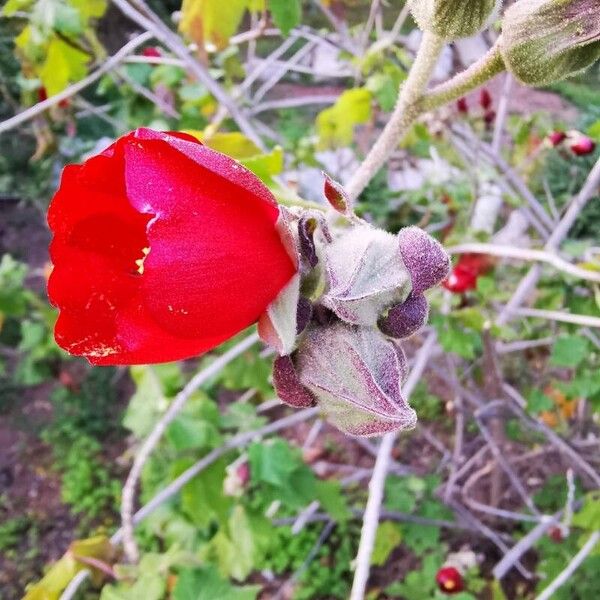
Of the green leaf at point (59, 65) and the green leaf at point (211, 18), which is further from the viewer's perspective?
the green leaf at point (59, 65)

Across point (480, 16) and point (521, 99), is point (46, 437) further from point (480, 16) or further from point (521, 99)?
point (521, 99)

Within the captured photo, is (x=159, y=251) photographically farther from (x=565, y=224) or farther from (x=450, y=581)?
(x=450, y=581)

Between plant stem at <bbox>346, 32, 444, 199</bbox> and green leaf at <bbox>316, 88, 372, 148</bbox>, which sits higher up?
plant stem at <bbox>346, 32, 444, 199</bbox>

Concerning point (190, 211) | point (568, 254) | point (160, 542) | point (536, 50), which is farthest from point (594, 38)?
point (160, 542)

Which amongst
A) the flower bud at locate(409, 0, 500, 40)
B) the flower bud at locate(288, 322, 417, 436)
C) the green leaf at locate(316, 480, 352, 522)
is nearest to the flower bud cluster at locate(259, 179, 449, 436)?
the flower bud at locate(288, 322, 417, 436)

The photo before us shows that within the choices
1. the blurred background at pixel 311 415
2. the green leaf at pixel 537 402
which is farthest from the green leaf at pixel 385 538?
the green leaf at pixel 537 402

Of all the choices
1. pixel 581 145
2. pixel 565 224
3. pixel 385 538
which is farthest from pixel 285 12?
pixel 385 538

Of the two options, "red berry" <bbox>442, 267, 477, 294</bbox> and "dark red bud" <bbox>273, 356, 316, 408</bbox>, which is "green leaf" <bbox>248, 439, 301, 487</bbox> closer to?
"red berry" <bbox>442, 267, 477, 294</bbox>

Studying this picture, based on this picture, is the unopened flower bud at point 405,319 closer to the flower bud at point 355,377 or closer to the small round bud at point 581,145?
the flower bud at point 355,377
